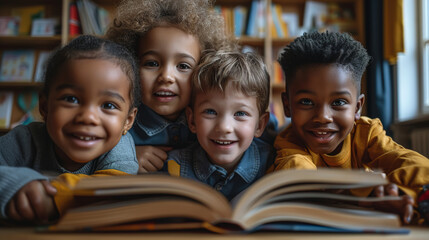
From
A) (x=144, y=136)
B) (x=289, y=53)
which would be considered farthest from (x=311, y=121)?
(x=144, y=136)

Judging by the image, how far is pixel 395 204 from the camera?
0.65 metres

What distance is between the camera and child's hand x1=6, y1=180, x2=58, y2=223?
0.61 meters

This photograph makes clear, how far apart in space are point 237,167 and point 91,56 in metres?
0.54

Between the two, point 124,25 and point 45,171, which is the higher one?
point 124,25

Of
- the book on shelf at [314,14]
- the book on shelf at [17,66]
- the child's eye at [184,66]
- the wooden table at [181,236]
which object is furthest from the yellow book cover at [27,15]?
the wooden table at [181,236]

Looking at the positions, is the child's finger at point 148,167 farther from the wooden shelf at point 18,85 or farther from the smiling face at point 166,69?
the wooden shelf at point 18,85

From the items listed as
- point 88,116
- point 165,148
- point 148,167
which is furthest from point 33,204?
point 165,148

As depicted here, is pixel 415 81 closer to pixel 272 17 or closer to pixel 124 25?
pixel 272 17

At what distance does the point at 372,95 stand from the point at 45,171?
2.72 m

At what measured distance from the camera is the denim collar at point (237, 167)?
1.04 metres

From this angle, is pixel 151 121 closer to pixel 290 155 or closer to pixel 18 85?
pixel 290 155

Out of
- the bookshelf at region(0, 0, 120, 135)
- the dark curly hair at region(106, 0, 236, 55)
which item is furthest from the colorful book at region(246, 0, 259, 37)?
the dark curly hair at region(106, 0, 236, 55)

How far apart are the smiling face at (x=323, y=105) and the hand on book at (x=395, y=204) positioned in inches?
11.6

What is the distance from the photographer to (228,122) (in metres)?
0.99
